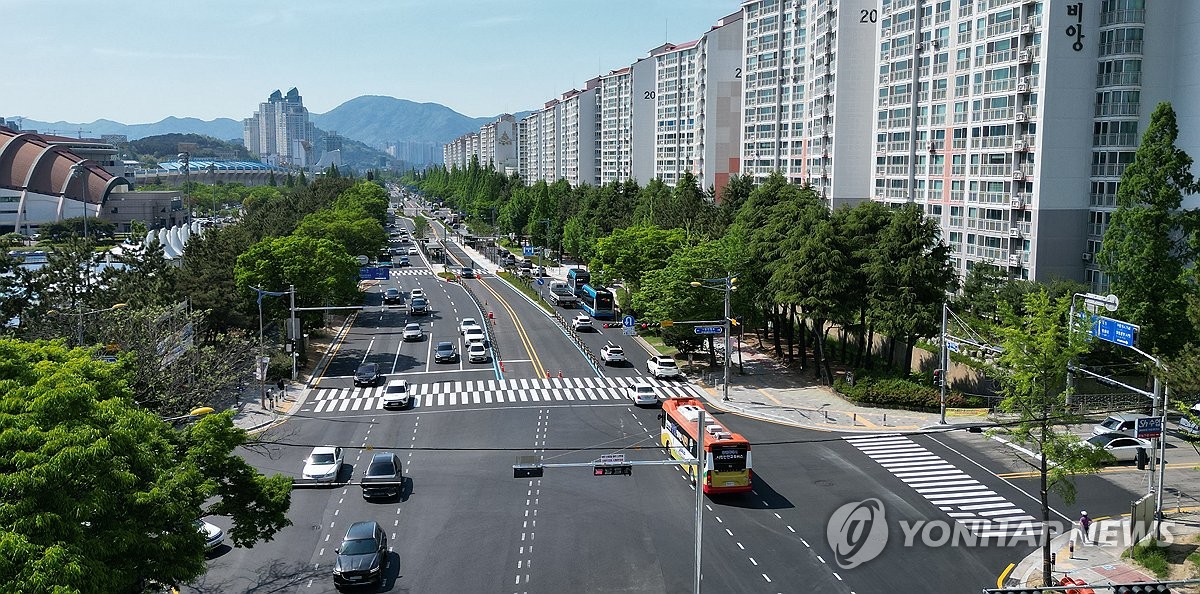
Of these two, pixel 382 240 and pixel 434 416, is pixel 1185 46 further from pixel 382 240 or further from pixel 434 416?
pixel 382 240

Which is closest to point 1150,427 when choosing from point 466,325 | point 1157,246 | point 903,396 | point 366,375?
point 903,396

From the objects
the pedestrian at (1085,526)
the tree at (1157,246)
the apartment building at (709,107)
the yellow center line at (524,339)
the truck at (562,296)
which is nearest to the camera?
the pedestrian at (1085,526)

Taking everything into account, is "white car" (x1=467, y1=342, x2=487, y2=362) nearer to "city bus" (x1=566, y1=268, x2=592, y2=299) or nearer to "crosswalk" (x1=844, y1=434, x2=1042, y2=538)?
"city bus" (x1=566, y1=268, x2=592, y2=299)

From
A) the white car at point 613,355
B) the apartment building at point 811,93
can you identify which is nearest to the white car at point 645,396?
the white car at point 613,355

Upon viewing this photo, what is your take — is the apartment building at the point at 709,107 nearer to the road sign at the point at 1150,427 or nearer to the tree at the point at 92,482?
the road sign at the point at 1150,427

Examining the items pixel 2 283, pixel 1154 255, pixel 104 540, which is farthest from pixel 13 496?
pixel 1154 255

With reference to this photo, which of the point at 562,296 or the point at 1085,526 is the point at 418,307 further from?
the point at 1085,526
